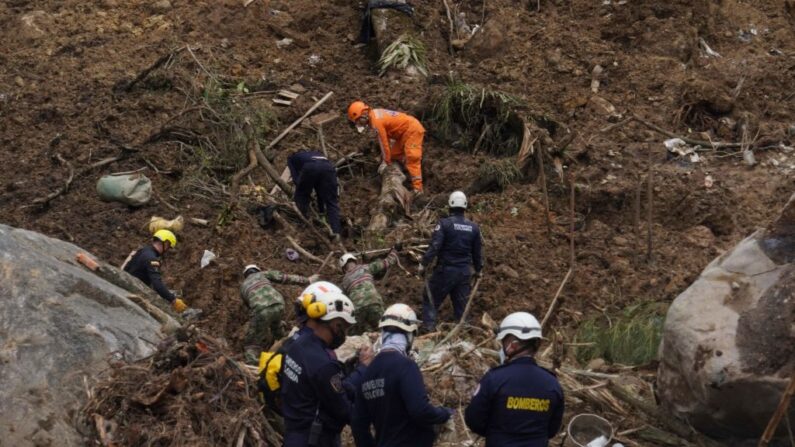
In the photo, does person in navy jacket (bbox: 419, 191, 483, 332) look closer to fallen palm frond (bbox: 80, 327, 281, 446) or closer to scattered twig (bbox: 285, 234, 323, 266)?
scattered twig (bbox: 285, 234, 323, 266)

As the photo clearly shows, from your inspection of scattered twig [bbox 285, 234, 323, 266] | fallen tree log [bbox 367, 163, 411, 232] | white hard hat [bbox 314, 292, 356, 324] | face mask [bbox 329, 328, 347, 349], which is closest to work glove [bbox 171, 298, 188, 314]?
scattered twig [bbox 285, 234, 323, 266]

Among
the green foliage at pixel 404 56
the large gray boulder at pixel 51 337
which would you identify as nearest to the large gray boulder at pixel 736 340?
the large gray boulder at pixel 51 337

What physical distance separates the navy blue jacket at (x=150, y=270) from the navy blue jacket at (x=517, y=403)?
4685 millimetres

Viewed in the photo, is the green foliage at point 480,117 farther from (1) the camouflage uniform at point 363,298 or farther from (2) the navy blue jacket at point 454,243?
(1) the camouflage uniform at point 363,298

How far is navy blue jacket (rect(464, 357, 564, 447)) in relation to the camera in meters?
5.72

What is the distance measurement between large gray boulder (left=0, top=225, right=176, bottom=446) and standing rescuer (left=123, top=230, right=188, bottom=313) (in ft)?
5.60

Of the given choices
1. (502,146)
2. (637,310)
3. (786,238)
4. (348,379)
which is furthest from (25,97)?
(786,238)

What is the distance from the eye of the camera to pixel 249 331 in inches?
352

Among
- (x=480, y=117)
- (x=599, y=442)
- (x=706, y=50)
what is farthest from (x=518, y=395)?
(x=706, y=50)

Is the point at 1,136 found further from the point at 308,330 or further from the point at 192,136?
the point at 308,330

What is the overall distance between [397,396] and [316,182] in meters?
6.22

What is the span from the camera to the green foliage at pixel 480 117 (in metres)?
13.4

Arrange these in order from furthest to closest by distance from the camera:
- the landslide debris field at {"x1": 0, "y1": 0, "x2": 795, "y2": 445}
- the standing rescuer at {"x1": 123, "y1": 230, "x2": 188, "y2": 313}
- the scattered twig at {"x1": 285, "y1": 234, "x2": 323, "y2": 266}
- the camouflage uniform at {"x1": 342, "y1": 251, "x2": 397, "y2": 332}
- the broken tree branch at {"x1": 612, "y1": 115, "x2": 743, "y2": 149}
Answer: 1. the broken tree branch at {"x1": 612, "y1": 115, "x2": 743, "y2": 149}
2. the landslide debris field at {"x1": 0, "y1": 0, "x2": 795, "y2": 445}
3. the scattered twig at {"x1": 285, "y1": 234, "x2": 323, "y2": 266}
4. the standing rescuer at {"x1": 123, "y1": 230, "x2": 188, "y2": 313}
5. the camouflage uniform at {"x1": 342, "y1": 251, "x2": 397, "y2": 332}

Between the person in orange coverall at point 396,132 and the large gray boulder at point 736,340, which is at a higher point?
the large gray boulder at point 736,340
